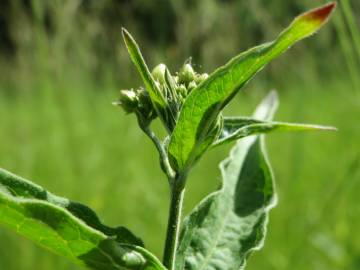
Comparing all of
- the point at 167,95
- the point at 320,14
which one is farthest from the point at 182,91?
the point at 320,14

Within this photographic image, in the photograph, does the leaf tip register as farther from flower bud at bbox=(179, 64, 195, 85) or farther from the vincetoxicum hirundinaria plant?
flower bud at bbox=(179, 64, 195, 85)

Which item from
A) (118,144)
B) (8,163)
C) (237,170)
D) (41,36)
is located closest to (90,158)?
(118,144)

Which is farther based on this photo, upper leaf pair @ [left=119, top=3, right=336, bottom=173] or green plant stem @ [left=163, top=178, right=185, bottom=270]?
green plant stem @ [left=163, top=178, right=185, bottom=270]

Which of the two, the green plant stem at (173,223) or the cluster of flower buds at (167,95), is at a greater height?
the cluster of flower buds at (167,95)

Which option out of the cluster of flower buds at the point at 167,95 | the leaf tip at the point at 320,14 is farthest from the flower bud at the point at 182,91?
the leaf tip at the point at 320,14

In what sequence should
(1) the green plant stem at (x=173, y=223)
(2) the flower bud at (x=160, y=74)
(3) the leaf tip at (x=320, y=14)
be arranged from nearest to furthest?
(3) the leaf tip at (x=320, y=14)
(1) the green plant stem at (x=173, y=223)
(2) the flower bud at (x=160, y=74)

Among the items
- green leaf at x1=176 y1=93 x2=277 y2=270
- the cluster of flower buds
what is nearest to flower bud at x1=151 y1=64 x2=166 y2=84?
the cluster of flower buds

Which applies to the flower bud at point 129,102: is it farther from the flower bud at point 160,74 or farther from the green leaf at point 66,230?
the green leaf at point 66,230
